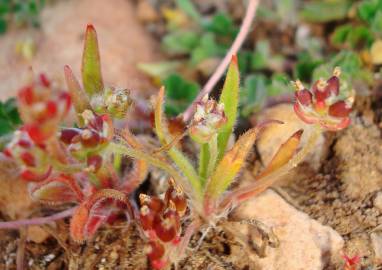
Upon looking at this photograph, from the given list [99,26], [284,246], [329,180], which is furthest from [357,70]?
[99,26]

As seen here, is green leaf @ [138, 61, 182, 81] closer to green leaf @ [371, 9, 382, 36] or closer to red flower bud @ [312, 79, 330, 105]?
green leaf @ [371, 9, 382, 36]

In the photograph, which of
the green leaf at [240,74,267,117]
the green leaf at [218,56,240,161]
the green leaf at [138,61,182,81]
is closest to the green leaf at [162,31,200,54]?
the green leaf at [138,61,182,81]

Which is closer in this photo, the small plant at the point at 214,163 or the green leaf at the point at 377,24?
the small plant at the point at 214,163

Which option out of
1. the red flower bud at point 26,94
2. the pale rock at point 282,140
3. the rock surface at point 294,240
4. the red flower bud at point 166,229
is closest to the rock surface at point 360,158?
the pale rock at point 282,140

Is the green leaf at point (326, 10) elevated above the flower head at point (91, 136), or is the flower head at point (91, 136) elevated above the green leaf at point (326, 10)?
the flower head at point (91, 136)

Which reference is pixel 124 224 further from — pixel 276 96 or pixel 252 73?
pixel 252 73

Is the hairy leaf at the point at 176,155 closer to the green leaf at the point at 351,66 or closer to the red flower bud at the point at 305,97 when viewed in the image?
the red flower bud at the point at 305,97

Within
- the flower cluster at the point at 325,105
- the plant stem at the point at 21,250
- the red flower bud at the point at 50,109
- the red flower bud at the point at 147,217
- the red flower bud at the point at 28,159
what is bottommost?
the plant stem at the point at 21,250

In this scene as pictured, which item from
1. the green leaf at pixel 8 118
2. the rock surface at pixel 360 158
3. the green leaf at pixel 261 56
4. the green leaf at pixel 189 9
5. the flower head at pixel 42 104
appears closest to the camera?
the flower head at pixel 42 104
